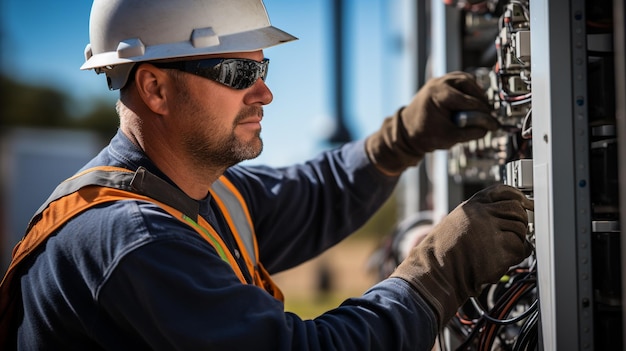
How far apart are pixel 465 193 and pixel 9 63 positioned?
29.3 meters

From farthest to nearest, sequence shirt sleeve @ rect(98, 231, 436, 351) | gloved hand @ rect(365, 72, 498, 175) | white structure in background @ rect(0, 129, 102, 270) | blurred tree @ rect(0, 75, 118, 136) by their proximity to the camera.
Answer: blurred tree @ rect(0, 75, 118, 136) < white structure in background @ rect(0, 129, 102, 270) < gloved hand @ rect(365, 72, 498, 175) < shirt sleeve @ rect(98, 231, 436, 351)

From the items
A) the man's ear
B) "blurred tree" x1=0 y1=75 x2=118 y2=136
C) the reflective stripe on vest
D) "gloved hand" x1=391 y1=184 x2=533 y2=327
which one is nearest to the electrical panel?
"gloved hand" x1=391 y1=184 x2=533 y2=327

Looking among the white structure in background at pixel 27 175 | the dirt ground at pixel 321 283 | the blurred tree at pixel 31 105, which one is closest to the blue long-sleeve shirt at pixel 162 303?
the white structure in background at pixel 27 175

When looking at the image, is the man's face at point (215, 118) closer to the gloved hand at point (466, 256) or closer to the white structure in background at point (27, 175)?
the gloved hand at point (466, 256)

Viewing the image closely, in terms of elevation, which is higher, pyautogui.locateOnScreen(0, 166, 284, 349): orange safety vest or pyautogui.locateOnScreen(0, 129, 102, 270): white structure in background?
pyautogui.locateOnScreen(0, 166, 284, 349): orange safety vest

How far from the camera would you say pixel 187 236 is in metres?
2.06

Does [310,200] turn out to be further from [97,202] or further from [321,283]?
[321,283]

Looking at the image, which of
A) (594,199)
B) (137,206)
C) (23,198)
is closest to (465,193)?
(594,199)

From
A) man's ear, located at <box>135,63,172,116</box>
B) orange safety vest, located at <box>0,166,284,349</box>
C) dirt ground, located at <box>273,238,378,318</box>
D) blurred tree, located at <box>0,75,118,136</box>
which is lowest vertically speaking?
dirt ground, located at <box>273,238,378,318</box>

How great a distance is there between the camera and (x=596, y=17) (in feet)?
6.71

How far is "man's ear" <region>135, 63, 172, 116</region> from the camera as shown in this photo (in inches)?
94.3

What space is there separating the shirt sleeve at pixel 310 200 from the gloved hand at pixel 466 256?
1044 mm

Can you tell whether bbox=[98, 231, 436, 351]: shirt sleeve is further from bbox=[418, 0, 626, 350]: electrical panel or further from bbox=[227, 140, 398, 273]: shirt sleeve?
bbox=[227, 140, 398, 273]: shirt sleeve

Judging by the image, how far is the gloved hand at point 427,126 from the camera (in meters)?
2.89
